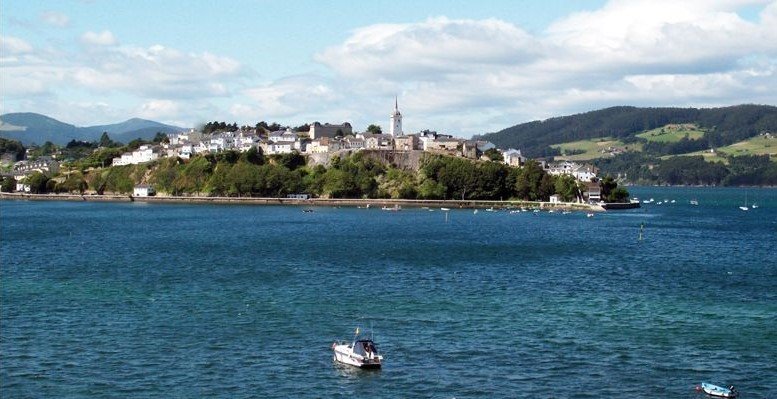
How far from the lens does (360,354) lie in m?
26.7

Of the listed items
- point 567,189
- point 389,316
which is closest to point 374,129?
point 567,189

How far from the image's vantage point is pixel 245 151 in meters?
161

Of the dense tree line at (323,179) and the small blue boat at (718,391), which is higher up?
the dense tree line at (323,179)

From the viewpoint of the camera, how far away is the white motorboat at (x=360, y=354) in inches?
1044

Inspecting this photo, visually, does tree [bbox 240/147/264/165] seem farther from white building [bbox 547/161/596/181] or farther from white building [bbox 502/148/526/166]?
white building [bbox 547/161/596/181]

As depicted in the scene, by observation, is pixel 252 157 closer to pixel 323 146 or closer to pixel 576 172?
pixel 323 146

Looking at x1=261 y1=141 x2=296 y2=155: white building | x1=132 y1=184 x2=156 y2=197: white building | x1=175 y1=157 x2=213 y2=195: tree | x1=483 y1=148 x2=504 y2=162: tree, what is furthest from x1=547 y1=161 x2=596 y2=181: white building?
x1=132 y1=184 x2=156 y2=197: white building

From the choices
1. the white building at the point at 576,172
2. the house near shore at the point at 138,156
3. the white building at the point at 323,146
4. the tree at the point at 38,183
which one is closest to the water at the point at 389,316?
the white building at the point at 576,172

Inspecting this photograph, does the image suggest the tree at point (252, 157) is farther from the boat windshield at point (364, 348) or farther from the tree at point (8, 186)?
the boat windshield at point (364, 348)

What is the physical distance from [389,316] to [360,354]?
7.74m

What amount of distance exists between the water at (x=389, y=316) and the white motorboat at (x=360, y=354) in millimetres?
420

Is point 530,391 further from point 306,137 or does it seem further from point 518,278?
point 306,137

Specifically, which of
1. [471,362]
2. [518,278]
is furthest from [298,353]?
[518,278]

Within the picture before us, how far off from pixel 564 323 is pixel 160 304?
17.4m
